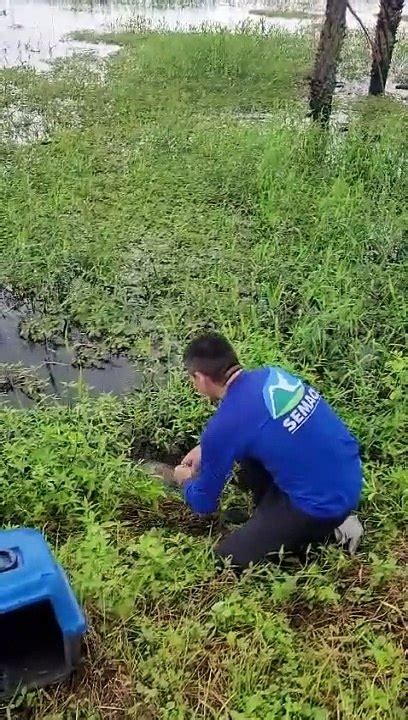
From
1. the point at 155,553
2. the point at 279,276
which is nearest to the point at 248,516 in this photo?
the point at 155,553

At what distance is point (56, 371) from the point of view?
4.33 m

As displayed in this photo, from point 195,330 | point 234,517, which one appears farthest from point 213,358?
point 195,330

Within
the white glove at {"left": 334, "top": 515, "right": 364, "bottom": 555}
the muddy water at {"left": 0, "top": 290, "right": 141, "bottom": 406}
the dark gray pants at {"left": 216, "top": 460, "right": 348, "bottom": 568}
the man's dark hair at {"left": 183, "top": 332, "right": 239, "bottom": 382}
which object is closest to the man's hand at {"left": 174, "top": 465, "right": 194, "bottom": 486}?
the dark gray pants at {"left": 216, "top": 460, "right": 348, "bottom": 568}

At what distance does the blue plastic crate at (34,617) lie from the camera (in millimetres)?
2277

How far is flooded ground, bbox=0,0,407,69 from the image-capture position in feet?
34.4

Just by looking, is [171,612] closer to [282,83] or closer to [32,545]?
[32,545]

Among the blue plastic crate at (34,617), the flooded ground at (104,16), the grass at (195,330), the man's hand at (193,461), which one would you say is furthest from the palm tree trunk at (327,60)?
the blue plastic crate at (34,617)

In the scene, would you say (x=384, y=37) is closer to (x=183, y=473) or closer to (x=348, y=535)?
(x=183, y=473)

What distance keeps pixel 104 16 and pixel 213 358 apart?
11203 mm

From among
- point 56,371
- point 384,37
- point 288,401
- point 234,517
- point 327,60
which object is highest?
point 384,37

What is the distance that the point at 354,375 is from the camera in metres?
4.02

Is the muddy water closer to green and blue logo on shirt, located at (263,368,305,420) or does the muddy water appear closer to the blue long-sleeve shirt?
the blue long-sleeve shirt

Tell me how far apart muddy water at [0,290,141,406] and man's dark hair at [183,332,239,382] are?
A: 1.36 m

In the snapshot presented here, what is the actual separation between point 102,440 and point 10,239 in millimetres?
2427
